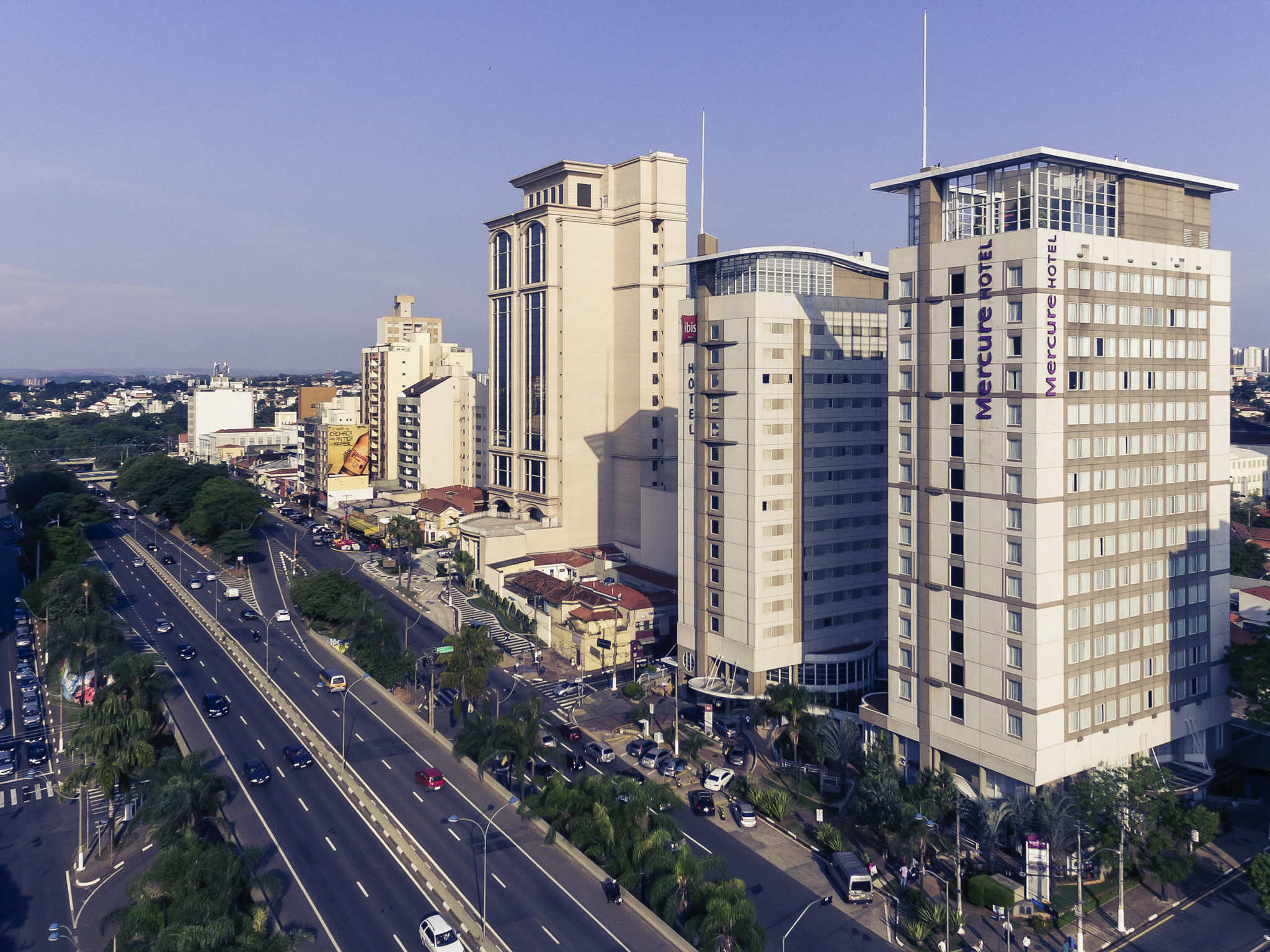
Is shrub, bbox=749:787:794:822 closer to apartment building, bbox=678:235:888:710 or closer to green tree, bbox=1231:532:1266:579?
apartment building, bbox=678:235:888:710

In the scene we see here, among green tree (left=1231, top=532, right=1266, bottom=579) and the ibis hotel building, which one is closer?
the ibis hotel building

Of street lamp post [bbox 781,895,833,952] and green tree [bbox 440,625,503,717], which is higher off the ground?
green tree [bbox 440,625,503,717]

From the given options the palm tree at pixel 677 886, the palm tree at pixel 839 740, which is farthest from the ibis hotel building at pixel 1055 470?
the palm tree at pixel 677 886

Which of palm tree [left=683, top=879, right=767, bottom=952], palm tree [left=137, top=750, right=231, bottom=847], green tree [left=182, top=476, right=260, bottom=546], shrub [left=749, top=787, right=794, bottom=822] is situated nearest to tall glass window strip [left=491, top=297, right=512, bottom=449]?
green tree [left=182, top=476, right=260, bottom=546]

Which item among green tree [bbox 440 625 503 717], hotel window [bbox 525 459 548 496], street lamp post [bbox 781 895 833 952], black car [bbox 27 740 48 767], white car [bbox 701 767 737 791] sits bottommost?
street lamp post [bbox 781 895 833 952]

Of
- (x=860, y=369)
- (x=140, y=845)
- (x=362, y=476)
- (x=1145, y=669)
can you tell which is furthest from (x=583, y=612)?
(x=362, y=476)

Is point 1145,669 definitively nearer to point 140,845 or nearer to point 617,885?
point 617,885
